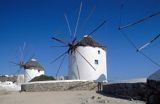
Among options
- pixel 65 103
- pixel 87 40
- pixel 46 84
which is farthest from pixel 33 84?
pixel 65 103

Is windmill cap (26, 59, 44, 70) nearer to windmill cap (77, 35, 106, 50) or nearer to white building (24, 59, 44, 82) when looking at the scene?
white building (24, 59, 44, 82)

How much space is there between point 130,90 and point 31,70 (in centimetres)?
2932

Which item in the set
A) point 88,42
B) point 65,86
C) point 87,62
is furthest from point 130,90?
point 88,42

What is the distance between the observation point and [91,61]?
2405 cm

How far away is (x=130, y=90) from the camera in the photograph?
39.8 ft

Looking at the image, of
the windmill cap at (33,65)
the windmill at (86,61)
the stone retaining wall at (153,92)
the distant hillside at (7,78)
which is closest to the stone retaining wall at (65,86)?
the windmill at (86,61)

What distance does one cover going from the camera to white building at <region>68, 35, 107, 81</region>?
78.0 ft

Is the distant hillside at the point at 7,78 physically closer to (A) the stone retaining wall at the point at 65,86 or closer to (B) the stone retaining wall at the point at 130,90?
(A) the stone retaining wall at the point at 65,86

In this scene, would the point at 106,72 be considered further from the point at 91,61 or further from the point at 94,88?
the point at 94,88

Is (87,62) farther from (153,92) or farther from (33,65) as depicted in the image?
(153,92)

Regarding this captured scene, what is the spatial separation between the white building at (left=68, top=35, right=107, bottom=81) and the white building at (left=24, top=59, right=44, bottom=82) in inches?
Result: 628

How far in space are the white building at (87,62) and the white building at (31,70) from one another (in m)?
15.9

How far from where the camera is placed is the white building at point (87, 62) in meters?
23.8

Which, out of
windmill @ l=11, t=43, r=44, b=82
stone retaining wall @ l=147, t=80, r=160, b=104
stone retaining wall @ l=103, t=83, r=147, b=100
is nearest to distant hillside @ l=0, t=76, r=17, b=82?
windmill @ l=11, t=43, r=44, b=82
